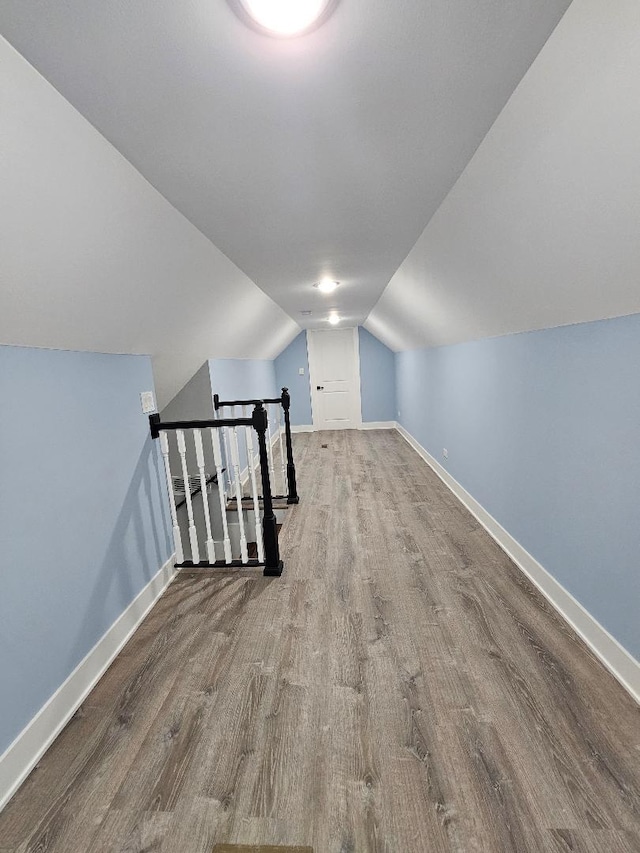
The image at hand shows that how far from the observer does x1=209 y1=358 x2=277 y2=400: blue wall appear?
4.45m

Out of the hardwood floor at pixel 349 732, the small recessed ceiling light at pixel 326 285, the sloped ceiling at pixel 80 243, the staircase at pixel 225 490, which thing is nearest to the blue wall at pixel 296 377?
the staircase at pixel 225 490

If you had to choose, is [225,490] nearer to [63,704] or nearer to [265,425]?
[265,425]

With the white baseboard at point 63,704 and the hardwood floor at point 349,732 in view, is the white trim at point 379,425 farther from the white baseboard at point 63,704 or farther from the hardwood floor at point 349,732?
the white baseboard at point 63,704

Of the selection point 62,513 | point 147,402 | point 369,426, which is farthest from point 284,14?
point 369,426

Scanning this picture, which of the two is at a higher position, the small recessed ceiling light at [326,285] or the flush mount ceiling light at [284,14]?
the flush mount ceiling light at [284,14]

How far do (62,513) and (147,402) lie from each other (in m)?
1.00

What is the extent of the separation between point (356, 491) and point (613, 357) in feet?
9.73

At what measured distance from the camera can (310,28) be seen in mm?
896

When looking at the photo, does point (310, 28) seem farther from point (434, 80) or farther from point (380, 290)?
point (380, 290)

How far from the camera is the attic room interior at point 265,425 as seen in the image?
1010 mm

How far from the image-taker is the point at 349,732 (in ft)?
5.15

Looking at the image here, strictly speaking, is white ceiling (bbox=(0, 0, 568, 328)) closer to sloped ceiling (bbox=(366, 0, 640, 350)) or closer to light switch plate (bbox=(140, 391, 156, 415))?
sloped ceiling (bbox=(366, 0, 640, 350))

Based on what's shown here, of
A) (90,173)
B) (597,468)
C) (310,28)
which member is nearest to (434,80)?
(310,28)

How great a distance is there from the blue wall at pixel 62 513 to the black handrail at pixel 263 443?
181 mm
